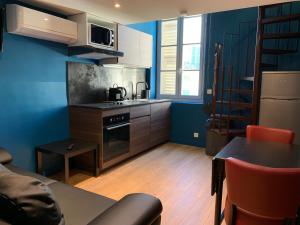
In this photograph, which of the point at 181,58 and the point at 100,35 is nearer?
the point at 100,35

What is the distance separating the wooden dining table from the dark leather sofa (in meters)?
0.59

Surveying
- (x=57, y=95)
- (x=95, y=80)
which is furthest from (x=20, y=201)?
(x=95, y=80)

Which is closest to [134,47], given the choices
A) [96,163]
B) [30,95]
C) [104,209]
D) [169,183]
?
[30,95]

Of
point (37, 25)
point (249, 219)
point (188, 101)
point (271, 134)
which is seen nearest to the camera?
point (249, 219)

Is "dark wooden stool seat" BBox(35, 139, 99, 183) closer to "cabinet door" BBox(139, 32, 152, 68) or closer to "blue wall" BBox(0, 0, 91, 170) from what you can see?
"blue wall" BBox(0, 0, 91, 170)

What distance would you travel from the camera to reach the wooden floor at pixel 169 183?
2.35m

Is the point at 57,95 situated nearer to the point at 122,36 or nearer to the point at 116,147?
the point at 116,147

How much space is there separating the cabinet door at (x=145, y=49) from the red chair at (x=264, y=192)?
3250 mm

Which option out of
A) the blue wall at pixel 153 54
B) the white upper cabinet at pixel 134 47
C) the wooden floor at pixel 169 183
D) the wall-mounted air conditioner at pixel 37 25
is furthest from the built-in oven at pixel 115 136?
the blue wall at pixel 153 54

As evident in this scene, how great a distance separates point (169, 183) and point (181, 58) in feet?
9.67

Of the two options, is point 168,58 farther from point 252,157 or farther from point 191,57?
point 252,157

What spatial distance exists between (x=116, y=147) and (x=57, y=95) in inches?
44.7

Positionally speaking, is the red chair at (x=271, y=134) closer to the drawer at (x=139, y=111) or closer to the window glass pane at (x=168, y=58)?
the drawer at (x=139, y=111)

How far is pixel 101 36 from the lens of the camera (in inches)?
128
